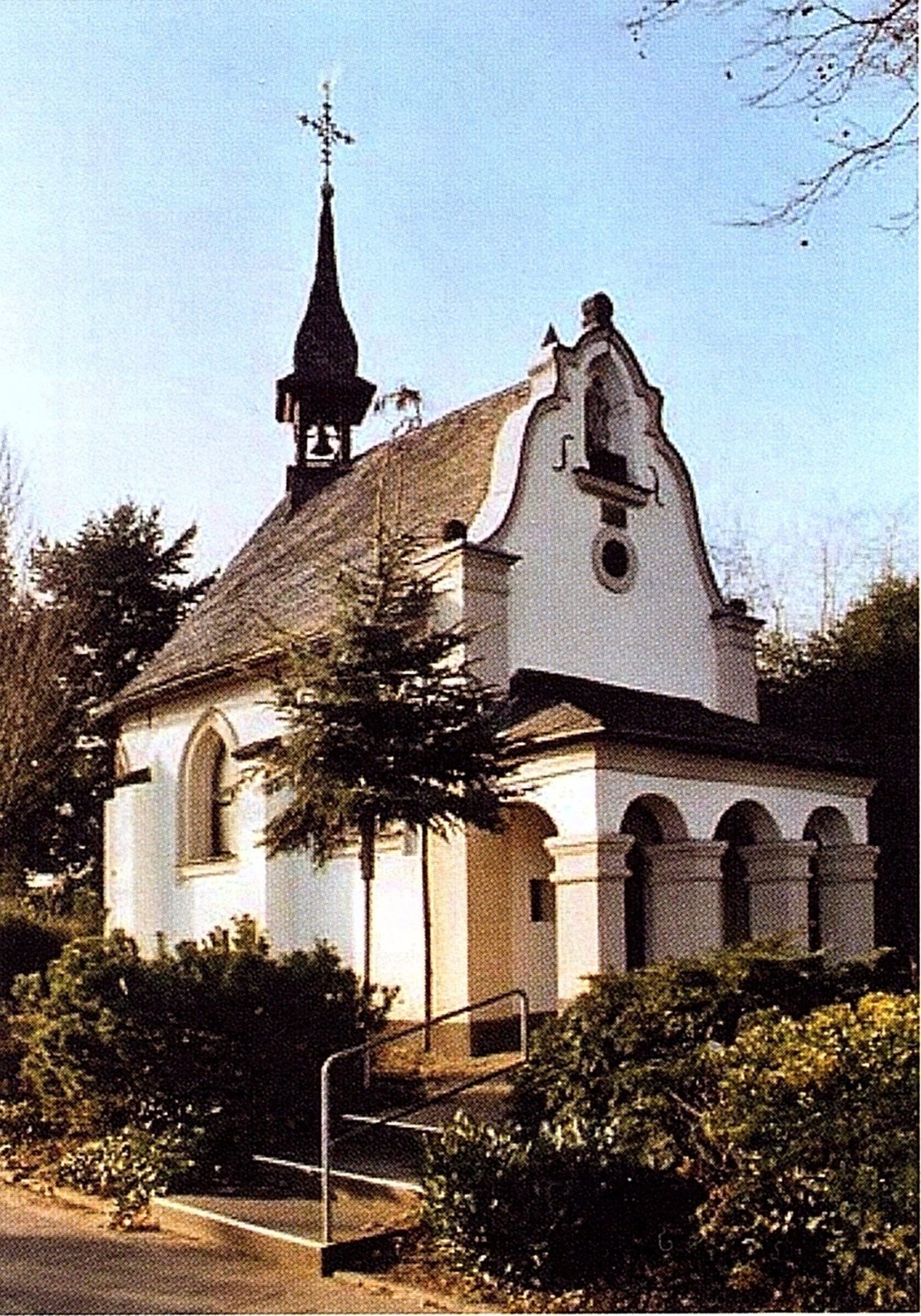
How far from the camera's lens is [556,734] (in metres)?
14.0

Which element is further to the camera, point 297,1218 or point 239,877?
point 239,877

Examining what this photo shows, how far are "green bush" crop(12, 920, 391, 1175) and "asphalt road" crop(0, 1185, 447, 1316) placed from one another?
109 cm

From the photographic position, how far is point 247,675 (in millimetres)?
16969

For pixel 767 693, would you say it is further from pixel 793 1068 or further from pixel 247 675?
pixel 793 1068

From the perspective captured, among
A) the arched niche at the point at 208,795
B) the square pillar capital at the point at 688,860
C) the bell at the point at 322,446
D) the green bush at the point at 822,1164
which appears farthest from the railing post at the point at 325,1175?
the bell at the point at 322,446

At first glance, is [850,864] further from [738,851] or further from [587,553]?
[587,553]

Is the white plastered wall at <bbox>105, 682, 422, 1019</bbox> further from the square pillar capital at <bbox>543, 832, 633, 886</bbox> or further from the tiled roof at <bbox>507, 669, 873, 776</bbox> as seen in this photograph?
the tiled roof at <bbox>507, 669, 873, 776</bbox>

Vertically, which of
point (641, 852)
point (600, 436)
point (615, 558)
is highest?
point (600, 436)

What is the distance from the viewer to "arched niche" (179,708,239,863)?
18.3 meters

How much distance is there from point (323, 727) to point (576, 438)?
555cm

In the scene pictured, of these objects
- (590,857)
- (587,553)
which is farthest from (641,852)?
(587,553)

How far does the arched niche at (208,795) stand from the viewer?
18.3 metres

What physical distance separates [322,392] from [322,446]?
125cm

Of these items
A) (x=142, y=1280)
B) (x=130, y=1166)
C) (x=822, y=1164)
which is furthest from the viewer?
(x=130, y=1166)
